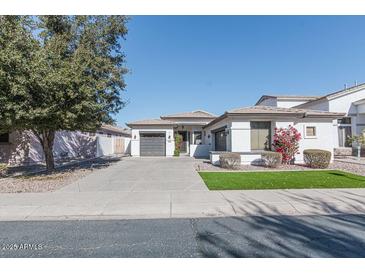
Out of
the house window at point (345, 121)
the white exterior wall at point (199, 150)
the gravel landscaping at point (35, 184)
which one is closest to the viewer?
the gravel landscaping at point (35, 184)

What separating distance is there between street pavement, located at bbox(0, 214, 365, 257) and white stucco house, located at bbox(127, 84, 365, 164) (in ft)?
31.7

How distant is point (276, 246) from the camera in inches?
153

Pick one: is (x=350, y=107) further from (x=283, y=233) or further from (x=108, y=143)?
(x=108, y=143)

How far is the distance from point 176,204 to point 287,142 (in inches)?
405

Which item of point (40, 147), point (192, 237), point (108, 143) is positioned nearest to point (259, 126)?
point (192, 237)

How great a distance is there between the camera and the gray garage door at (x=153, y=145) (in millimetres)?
23391

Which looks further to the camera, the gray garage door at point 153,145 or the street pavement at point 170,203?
the gray garage door at point 153,145

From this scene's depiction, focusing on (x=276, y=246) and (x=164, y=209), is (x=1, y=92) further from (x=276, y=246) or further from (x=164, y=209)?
(x=276, y=246)

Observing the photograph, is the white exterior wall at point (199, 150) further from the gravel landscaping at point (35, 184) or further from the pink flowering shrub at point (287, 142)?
the gravel landscaping at point (35, 184)

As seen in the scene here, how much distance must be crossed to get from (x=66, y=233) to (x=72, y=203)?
208 cm

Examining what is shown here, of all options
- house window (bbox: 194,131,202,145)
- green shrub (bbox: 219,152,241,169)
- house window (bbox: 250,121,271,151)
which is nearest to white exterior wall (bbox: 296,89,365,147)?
→ house window (bbox: 250,121,271,151)

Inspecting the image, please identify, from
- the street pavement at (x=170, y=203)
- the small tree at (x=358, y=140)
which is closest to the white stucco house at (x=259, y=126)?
the small tree at (x=358, y=140)

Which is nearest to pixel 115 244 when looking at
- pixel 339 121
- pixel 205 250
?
pixel 205 250

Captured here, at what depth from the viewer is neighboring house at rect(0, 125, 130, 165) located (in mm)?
16125
